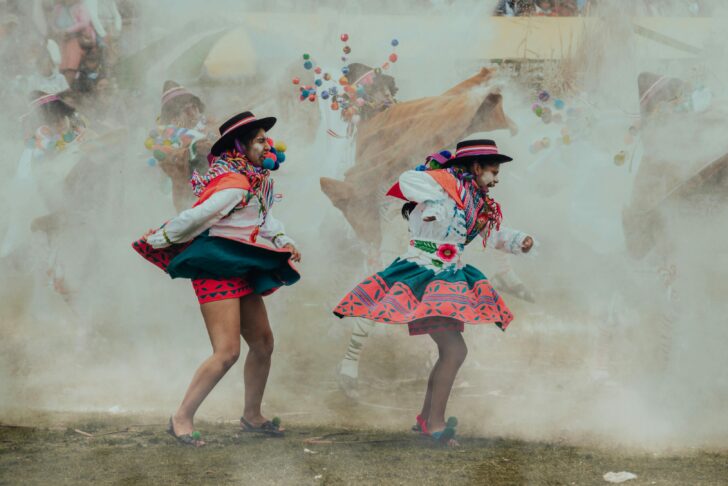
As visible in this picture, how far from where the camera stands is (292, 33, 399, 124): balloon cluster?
280 inches

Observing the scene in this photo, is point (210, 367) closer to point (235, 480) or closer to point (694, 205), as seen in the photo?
point (235, 480)

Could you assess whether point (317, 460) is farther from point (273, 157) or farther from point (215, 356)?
point (273, 157)

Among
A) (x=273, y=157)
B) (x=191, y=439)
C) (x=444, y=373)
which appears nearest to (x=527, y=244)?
(x=444, y=373)

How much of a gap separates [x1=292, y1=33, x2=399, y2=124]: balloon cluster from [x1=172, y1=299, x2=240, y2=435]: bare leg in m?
2.24

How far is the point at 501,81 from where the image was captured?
23.2ft

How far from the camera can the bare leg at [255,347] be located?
5500 mm

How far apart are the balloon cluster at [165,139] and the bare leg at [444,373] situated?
2495mm

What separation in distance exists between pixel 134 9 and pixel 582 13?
295 cm

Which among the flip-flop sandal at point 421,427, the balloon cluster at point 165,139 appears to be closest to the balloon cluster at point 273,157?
the flip-flop sandal at point 421,427

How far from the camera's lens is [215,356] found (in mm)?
5305

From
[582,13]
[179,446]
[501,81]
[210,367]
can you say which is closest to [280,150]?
[210,367]

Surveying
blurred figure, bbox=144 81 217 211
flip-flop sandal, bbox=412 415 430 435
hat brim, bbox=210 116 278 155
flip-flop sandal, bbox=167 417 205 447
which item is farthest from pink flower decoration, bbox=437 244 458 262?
blurred figure, bbox=144 81 217 211

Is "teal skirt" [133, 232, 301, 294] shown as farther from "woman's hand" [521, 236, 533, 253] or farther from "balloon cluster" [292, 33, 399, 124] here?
"balloon cluster" [292, 33, 399, 124]

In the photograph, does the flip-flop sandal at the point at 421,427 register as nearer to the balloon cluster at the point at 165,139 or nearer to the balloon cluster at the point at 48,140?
the balloon cluster at the point at 165,139
